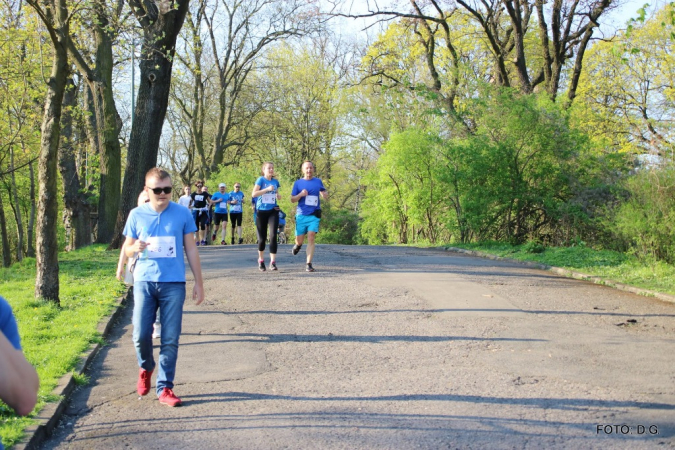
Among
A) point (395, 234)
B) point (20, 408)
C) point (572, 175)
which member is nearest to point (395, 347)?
point (20, 408)

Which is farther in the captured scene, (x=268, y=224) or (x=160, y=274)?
(x=268, y=224)

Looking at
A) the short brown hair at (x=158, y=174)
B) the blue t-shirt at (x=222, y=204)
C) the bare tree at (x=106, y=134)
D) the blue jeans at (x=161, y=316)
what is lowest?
the blue jeans at (x=161, y=316)

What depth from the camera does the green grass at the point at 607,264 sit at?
445 inches

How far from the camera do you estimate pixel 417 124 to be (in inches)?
949

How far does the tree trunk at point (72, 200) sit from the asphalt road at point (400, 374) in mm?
15901

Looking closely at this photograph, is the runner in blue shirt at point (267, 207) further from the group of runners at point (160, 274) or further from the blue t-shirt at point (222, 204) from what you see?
the blue t-shirt at point (222, 204)

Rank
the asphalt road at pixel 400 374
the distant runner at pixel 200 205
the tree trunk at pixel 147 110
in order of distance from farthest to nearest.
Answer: the distant runner at pixel 200 205
the tree trunk at pixel 147 110
the asphalt road at pixel 400 374

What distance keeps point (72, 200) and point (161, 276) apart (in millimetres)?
21635

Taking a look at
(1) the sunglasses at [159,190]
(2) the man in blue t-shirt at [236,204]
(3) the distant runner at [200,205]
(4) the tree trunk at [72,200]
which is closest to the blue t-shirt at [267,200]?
(1) the sunglasses at [159,190]

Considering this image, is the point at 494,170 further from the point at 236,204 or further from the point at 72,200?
the point at 72,200

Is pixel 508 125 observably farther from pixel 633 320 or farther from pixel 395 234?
pixel 633 320

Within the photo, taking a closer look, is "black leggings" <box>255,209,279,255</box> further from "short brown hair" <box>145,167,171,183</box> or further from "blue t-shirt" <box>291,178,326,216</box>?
"short brown hair" <box>145,167,171,183</box>

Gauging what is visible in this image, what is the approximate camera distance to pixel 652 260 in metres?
12.6

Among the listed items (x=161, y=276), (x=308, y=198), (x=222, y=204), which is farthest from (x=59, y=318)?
(x=222, y=204)
